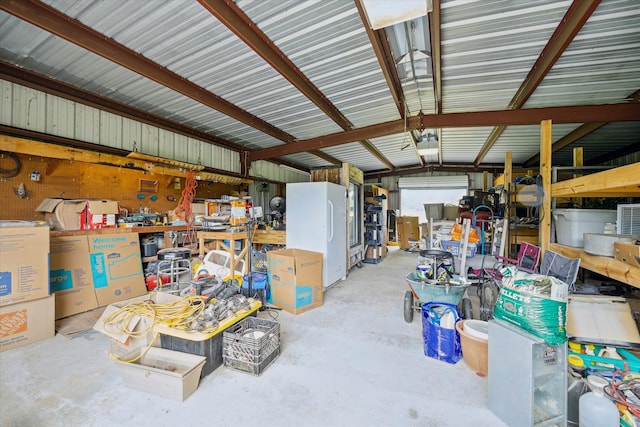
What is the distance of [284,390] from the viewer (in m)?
1.94

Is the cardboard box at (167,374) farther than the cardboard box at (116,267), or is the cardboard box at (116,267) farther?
the cardboard box at (116,267)

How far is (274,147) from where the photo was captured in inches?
248

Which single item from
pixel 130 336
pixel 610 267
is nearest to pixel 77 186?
pixel 130 336

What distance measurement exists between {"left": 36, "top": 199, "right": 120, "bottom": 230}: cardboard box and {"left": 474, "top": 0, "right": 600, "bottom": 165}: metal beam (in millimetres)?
5926

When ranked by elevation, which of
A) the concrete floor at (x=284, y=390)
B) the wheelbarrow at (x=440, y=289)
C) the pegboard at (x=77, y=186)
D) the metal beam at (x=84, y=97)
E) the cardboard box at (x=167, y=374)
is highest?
the metal beam at (x=84, y=97)

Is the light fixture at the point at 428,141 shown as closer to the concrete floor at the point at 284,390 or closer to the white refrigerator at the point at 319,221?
the white refrigerator at the point at 319,221

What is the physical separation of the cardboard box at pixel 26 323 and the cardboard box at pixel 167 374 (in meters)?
1.53

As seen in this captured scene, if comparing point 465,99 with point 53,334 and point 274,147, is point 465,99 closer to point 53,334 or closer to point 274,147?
point 274,147

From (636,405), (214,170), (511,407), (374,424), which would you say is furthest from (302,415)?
(214,170)

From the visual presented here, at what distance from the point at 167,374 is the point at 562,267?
3683 mm

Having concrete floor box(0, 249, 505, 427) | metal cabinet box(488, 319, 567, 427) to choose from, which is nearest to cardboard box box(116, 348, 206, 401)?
concrete floor box(0, 249, 505, 427)

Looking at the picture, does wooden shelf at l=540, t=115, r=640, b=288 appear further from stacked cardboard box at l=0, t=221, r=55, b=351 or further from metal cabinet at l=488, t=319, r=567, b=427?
stacked cardboard box at l=0, t=221, r=55, b=351

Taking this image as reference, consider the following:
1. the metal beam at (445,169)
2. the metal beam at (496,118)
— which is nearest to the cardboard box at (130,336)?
the metal beam at (496,118)

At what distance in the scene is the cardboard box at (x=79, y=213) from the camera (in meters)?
3.33
